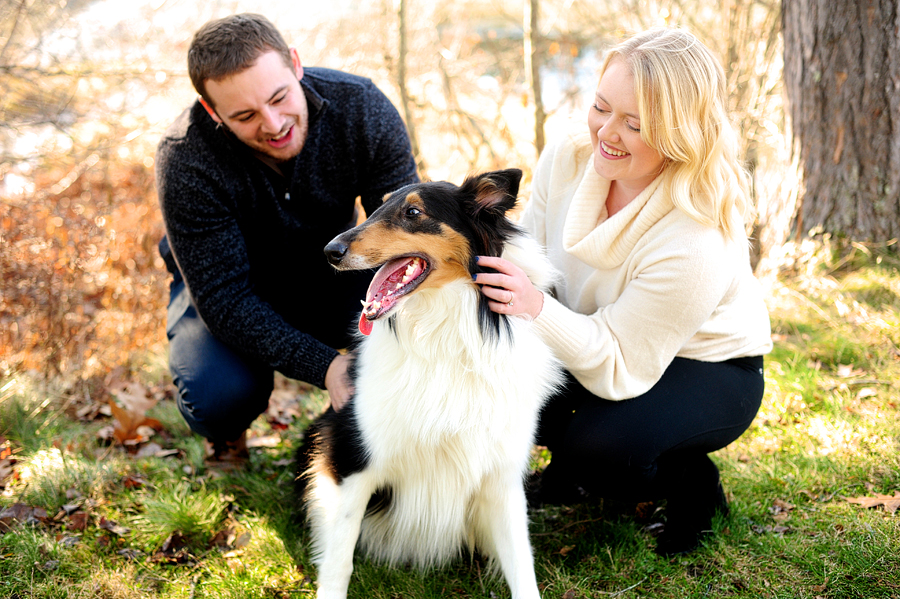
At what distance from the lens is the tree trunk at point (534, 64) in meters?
6.08

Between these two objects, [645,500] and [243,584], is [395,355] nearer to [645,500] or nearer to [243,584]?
[243,584]

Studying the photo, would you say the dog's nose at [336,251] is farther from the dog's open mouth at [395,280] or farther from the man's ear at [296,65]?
the man's ear at [296,65]

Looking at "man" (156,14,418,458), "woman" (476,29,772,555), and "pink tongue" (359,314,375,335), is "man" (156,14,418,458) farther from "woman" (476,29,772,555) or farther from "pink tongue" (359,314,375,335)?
"woman" (476,29,772,555)

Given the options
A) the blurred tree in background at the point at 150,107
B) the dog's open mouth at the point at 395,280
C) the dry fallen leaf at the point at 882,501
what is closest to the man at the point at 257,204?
the dog's open mouth at the point at 395,280

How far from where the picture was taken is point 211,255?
3.03 meters

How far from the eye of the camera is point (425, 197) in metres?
2.29

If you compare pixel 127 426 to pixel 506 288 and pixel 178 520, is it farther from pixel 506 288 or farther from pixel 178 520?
pixel 506 288

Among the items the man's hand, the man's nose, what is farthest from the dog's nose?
the man's nose

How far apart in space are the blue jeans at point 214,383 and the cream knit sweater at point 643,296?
153cm

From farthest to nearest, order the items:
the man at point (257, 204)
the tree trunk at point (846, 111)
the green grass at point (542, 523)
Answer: the tree trunk at point (846, 111) → the man at point (257, 204) → the green grass at point (542, 523)

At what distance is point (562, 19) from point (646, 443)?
6730 millimetres

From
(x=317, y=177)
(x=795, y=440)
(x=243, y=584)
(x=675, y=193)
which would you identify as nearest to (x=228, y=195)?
(x=317, y=177)

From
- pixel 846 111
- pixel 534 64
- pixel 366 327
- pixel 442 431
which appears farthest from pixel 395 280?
pixel 534 64

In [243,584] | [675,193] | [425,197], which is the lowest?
[243,584]
